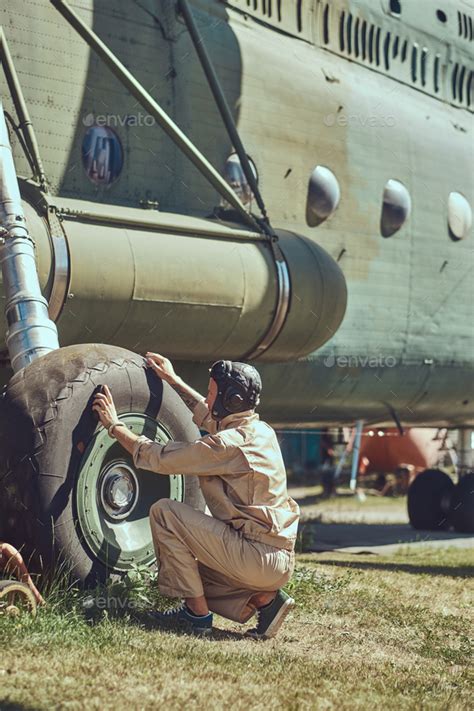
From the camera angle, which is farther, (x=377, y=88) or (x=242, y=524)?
(x=377, y=88)

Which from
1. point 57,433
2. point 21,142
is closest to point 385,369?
point 21,142

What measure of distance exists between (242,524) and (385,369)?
20.1 ft

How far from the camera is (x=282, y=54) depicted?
33.5 feet

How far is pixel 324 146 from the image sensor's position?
10.5 meters

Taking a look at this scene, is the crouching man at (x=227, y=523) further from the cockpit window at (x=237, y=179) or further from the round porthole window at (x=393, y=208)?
the round porthole window at (x=393, y=208)

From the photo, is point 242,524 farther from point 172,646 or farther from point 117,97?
point 117,97

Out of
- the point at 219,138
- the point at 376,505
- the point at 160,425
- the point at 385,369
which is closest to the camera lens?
the point at 160,425

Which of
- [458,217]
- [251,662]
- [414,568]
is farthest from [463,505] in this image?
[251,662]

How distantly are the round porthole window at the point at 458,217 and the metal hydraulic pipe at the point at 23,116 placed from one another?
19.1ft

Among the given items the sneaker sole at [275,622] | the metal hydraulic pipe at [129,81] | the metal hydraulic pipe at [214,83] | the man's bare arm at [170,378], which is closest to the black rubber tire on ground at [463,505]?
the metal hydraulic pipe at [214,83]

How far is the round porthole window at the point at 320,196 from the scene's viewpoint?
34.0 ft

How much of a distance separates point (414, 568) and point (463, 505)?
5508 mm

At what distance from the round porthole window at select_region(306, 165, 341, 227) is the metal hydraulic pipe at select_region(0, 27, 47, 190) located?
330 cm

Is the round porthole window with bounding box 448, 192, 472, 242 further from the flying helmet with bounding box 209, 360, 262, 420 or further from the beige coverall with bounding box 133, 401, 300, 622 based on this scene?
the beige coverall with bounding box 133, 401, 300, 622
